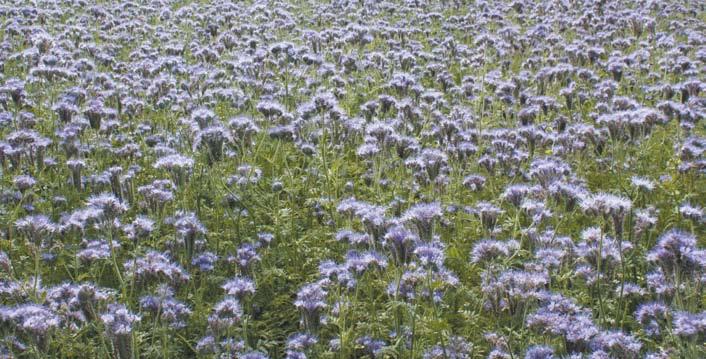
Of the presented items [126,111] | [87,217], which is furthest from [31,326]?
[126,111]

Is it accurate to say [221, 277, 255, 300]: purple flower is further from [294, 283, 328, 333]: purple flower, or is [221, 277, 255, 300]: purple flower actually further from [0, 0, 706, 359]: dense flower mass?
[294, 283, 328, 333]: purple flower

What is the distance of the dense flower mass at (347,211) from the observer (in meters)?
3.76

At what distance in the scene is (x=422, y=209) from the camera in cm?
395

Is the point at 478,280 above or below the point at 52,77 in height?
below

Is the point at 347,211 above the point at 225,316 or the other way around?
the other way around

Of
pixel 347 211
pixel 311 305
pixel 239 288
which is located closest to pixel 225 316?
pixel 239 288

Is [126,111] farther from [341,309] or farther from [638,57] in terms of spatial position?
[638,57]

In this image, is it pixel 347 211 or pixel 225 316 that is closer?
pixel 225 316

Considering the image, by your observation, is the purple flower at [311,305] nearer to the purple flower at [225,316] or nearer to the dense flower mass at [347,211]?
the dense flower mass at [347,211]

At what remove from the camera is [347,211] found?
16.0ft

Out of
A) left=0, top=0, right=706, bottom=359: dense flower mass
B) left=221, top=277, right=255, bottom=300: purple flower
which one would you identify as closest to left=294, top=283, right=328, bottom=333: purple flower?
left=0, top=0, right=706, bottom=359: dense flower mass

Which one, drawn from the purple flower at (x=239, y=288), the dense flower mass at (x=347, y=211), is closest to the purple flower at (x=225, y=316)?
the dense flower mass at (x=347, y=211)

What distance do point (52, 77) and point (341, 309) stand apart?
468 cm

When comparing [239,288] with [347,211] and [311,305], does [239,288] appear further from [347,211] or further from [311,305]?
[347,211]
